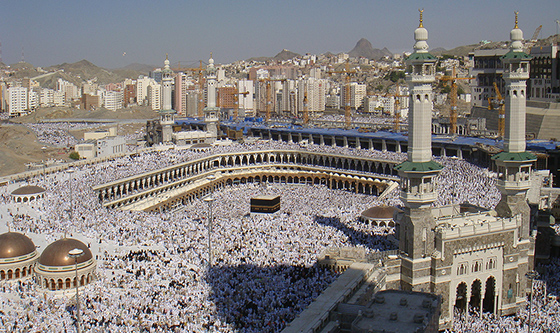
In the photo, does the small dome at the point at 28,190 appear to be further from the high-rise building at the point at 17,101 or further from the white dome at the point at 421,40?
the high-rise building at the point at 17,101

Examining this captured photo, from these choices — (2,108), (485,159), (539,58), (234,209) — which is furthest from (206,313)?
(2,108)

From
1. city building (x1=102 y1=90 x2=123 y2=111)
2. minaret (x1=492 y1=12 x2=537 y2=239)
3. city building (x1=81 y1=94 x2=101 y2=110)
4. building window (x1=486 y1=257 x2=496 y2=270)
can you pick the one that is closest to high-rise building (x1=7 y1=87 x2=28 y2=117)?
city building (x1=81 y1=94 x2=101 y2=110)

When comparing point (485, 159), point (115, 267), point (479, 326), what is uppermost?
point (485, 159)

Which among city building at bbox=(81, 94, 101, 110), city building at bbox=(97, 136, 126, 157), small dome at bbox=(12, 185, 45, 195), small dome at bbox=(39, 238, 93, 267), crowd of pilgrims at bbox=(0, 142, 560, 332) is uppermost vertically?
city building at bbox=(81, 94, 101, 110)

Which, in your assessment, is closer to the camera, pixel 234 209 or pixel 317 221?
pixel 317 221

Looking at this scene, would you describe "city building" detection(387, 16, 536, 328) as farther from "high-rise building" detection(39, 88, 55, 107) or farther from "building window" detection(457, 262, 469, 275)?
"high-rise building" detection(39, 88, 55, 107)

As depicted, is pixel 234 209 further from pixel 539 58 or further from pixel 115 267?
pixel 539 58

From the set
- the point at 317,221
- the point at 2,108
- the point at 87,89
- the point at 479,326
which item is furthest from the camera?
the point at 87,89
